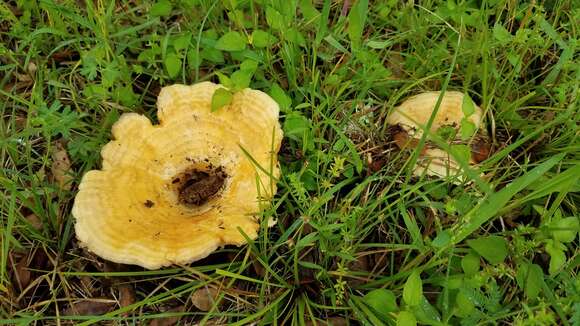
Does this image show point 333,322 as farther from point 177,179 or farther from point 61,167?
point 61,167

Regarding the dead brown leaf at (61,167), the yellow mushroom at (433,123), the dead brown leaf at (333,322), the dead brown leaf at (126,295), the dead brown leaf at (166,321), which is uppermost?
the yellow mushroom at (433,123)

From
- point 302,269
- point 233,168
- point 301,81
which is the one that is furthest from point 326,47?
point 302,269

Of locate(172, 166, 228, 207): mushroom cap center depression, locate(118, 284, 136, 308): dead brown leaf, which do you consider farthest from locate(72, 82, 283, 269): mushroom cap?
locate(118, 284, 136, 308): dead brown leaf

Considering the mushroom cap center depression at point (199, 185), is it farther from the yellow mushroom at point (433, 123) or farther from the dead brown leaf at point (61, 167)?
the yellow mushroom at point (433, 123)

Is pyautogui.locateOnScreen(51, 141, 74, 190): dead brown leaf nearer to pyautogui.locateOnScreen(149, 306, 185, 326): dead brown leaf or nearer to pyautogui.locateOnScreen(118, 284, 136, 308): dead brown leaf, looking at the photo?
pyautogui.locateOnScreen(118, 284, 136, 308): dead brown leaf

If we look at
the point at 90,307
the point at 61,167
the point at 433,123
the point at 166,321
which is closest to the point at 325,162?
the point at 433,123

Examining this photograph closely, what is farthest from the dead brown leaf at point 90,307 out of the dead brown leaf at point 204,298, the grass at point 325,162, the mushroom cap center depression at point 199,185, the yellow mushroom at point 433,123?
the yellow mushroom at point 433,123
